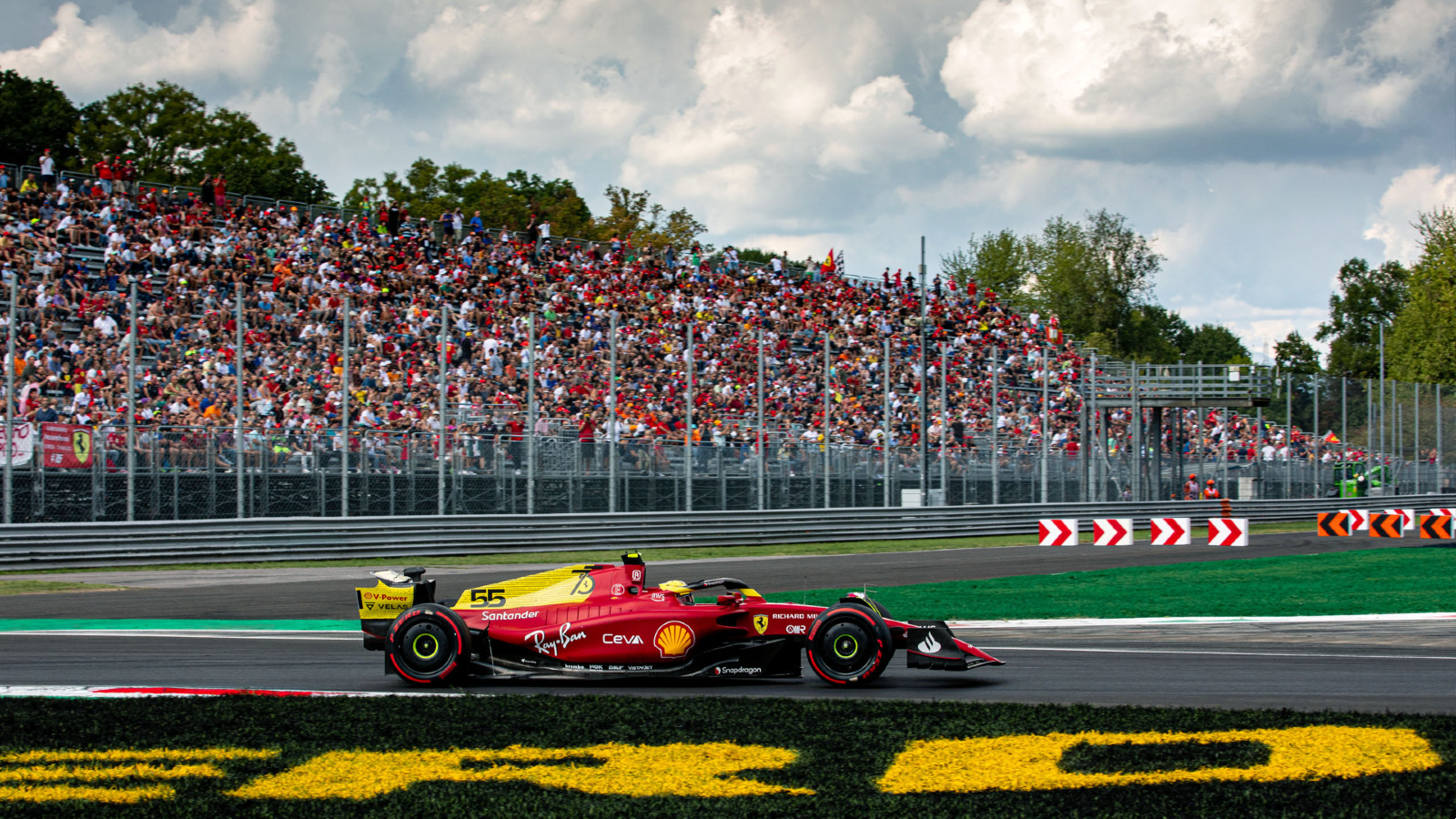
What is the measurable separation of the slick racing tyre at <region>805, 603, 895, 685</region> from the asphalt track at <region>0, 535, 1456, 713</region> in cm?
12

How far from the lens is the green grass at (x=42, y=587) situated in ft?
57.9

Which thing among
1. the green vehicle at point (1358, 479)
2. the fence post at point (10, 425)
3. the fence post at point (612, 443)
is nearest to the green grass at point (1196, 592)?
the fence post at point (612, 443)

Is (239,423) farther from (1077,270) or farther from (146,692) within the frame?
(1077,270)

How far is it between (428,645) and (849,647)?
3115 millimetres

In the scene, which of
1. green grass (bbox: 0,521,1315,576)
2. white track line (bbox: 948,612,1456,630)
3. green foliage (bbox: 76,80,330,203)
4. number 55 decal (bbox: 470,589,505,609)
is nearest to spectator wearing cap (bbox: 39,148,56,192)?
green grass (bbox: 0,521,1315,576)

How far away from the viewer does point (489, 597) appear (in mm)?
10031

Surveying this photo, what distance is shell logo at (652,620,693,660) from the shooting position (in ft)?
31.3

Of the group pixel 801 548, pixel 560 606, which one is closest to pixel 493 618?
pixel 560 606

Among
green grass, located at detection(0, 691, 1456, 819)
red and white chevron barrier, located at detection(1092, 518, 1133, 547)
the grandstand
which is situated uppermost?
the grandstand

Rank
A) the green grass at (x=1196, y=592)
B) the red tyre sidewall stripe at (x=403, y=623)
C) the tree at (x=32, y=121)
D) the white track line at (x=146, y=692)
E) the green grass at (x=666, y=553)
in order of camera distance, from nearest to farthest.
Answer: the white track line at (x=146, y=692) → the red tyre sidewall stripe at (x=403, y=623) → the green grass at (x=1196, y=592) → the green grass at (x=666, y=553) → the tree at (x=32, y=121)

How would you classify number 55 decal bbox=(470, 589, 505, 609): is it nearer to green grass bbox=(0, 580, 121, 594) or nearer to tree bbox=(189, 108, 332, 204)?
green grass bbox=(0, 580, 121, 594)

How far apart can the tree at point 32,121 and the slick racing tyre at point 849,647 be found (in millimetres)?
54369

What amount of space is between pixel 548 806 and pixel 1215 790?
3210 millimetres

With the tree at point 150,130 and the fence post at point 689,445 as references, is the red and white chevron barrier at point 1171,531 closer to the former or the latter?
the fence post at point 689,445
